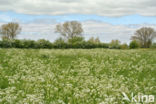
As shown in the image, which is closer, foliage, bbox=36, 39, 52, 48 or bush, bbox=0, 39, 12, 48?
bush, bbox=0, 39, 12, 48

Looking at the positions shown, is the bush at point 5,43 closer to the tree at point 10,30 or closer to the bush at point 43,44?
the bush at point 43,44

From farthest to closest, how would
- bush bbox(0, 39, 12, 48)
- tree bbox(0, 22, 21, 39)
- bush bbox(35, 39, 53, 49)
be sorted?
tree bbox(0, 22, 21, 39) → bush bbox(35, 39, 53, 49) → bush bbox(0, 39, 12, 48)

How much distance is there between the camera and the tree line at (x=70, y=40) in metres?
64.1

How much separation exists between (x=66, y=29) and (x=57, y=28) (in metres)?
4.43

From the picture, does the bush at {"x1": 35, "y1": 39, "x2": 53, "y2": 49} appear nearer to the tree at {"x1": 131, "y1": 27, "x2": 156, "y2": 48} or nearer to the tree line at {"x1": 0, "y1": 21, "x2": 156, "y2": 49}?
the tree line at {"x1": 0, "y1": 21, "x2": 156, "y2": 49}

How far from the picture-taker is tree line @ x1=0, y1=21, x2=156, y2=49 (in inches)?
2524

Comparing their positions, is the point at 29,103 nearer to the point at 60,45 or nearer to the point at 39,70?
the point at 39,70

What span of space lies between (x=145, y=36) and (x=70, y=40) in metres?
45.9

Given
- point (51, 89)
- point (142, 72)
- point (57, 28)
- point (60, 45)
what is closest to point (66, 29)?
point (57, 28)

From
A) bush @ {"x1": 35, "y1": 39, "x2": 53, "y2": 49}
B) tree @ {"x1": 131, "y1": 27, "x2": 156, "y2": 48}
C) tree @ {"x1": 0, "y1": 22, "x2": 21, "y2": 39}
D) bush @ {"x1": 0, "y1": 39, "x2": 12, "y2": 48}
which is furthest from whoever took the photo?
tree @ {"x1": 131, "y1": 27, "x2": 156, "y2": 48}

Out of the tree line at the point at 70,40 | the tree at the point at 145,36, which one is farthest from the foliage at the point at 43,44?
the tree at the point at 145,36

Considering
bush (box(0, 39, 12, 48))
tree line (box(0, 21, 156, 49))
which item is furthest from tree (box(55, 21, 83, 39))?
bush (box(0, 39, 12, 48))

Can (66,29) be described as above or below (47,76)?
above

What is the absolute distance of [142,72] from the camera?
58.9 feet
